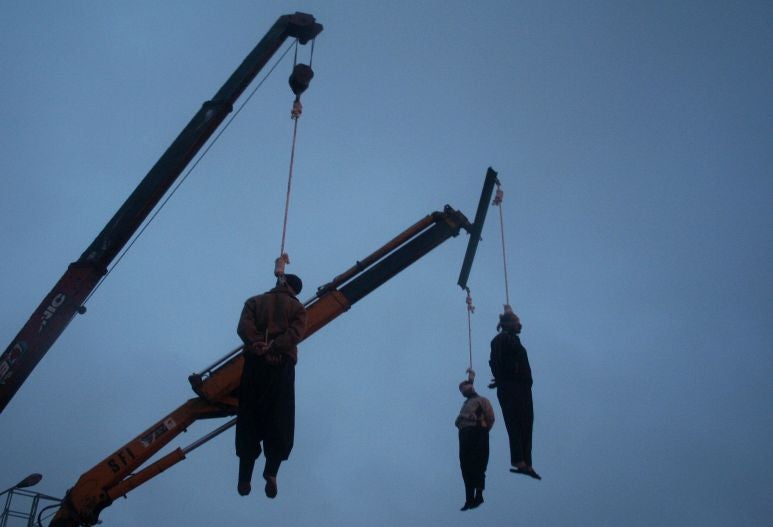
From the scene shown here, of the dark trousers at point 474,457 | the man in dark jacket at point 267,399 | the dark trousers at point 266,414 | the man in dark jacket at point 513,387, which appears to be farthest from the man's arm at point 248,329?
the dark trousers at point 474,457

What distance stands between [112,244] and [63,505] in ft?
12.4

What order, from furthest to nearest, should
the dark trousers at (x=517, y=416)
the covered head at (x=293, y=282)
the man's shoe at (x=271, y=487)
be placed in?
the dark trousers at (x=517, y=416) → the covered head at (x=293, y=282) → the man's shoe at (x=271, y=487)

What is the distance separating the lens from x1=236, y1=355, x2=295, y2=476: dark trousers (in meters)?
5.19

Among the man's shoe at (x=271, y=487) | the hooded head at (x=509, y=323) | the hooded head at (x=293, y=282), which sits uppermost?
the hooded head at (x=293, y=282)

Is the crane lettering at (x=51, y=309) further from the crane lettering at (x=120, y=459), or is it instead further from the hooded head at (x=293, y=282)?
the hooded head at (x=293, y=282)

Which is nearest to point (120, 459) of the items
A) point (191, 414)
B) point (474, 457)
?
point (191, 414)

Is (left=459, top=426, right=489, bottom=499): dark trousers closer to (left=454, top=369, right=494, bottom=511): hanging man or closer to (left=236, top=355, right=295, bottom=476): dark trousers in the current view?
(left=454, top=369, right=494, bottom=511): hanging man

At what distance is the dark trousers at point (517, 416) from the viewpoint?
6.88m

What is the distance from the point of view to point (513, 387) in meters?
6.98

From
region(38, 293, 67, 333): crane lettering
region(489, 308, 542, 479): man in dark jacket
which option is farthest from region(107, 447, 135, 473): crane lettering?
region(489, 308, 542, 479): man in dark jacket

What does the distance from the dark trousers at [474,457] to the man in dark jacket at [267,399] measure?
3.39 m

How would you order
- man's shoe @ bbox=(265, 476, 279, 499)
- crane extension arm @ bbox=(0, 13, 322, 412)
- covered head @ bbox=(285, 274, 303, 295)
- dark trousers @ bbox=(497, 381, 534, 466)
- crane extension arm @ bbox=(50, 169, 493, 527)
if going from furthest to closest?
crane extension arm @ bbox=(50, 169, 493, 527), crane extension arm @ bbox=(0, 13, 322, 412), dark trousers @ bbox=(497, 381, 534, 466), covered head @ bbox=(285, 274, 303, 295), man's shoe @ bbox=(265, 476, 279, 499)

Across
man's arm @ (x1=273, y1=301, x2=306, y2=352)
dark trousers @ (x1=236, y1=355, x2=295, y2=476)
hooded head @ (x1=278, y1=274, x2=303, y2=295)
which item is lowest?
dark trousers @ (x1=236, y1=355, x2=295, y2=476)

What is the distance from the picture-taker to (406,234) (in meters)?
9.43
